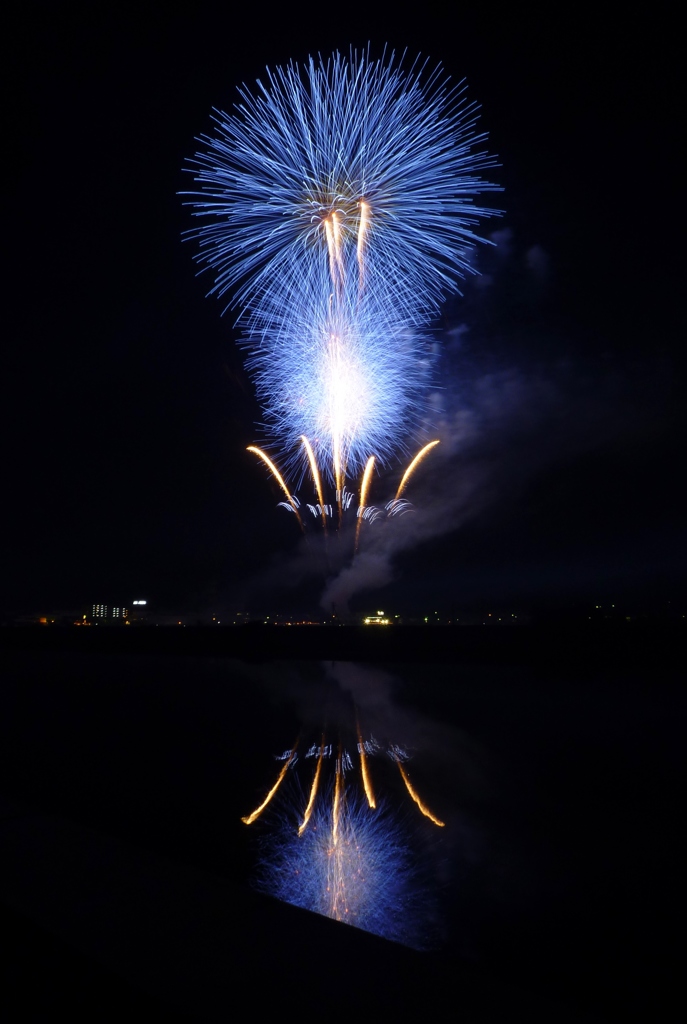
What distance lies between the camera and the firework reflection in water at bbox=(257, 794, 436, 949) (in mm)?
3773

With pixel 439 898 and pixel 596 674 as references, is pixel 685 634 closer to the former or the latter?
pixel 596 674

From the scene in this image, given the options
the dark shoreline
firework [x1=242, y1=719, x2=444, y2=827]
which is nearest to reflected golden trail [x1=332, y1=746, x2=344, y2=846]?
firework [x1=242, y1=719, x2=444, y2=827]

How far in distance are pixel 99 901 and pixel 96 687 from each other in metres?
13.0

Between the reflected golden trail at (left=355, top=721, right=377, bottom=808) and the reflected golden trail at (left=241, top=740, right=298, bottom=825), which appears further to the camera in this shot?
the reflected golden trail at (left=355, top=721, right=377, bottom=808)

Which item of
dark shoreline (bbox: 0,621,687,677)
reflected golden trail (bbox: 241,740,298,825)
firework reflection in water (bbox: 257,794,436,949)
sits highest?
dark shoreline (bbox: 0,621,687,677)

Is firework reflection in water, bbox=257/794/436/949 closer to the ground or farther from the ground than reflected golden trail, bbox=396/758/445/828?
closer to the ground

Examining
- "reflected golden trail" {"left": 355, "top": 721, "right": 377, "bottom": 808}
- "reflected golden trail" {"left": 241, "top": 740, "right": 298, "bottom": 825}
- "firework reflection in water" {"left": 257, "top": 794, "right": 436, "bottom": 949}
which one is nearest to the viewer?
"firework reflection in water" {"left": 257, "top": 794, "right": 436, "bottom": 949}

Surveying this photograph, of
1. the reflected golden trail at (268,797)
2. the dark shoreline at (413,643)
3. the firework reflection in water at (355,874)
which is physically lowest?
the firework reflection in water at (355,874)

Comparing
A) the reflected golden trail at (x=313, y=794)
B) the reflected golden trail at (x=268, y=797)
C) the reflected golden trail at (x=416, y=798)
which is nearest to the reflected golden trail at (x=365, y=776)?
the reflected golden trail at (x=416, y=798)

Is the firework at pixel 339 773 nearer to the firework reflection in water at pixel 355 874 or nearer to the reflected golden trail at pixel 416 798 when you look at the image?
the reflected golden trail at pixel 416 798

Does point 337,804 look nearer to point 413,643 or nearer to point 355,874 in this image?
point 355,874

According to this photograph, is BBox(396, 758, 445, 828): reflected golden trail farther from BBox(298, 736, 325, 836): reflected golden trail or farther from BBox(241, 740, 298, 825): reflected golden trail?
BBox(241, 740, 298, 825): reflected golden trail

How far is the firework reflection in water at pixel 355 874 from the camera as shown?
3.77 m

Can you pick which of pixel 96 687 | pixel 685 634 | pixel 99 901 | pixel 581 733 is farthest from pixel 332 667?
pixel 99 901
